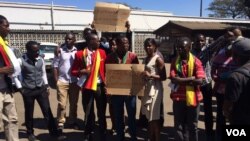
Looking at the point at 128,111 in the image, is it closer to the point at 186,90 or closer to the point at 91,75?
the point at 91,75

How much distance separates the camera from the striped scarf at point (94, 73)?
19.0 feet

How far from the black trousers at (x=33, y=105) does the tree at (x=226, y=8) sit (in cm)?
6354

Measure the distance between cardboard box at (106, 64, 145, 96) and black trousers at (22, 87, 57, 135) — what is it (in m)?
1.54

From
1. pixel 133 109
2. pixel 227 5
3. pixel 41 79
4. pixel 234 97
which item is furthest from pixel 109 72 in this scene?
pixel 227 5

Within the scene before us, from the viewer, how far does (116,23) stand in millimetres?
7055

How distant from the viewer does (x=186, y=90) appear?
16.7 ft

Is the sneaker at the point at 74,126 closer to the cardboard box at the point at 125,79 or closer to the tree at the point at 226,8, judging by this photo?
the cardboard box at the point at 125,79

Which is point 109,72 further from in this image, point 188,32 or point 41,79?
point 188,32

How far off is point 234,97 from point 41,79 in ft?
13.1

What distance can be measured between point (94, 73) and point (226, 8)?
6714cm

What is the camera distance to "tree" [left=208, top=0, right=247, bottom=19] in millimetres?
66500

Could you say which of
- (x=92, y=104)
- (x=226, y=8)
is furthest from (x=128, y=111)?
(x=226, y=8)

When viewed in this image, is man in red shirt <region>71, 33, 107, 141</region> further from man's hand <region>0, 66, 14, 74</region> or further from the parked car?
the parked car

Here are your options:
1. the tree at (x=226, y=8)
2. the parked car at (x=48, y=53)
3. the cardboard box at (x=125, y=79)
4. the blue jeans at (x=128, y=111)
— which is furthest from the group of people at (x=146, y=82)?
the tree at (x=226, y=8)
